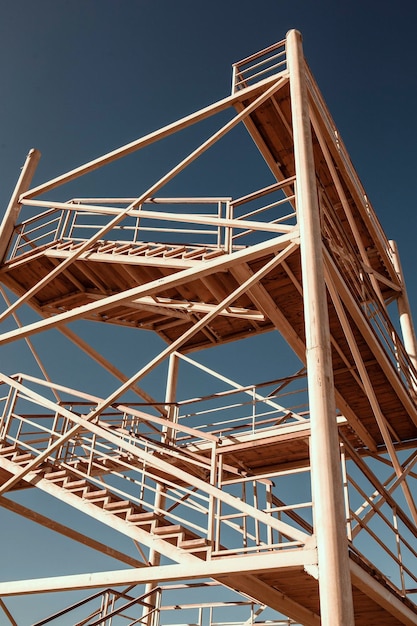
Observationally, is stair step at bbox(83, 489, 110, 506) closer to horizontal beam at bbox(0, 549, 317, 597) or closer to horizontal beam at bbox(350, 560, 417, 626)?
horizontal beam at bbox(0, 549, 317, 597)

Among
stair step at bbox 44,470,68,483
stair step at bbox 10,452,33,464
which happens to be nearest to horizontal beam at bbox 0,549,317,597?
stair step at bbox 44,470,68,483

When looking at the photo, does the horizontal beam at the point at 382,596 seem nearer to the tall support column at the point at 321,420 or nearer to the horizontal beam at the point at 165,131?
the tall support column at the point at 321,420

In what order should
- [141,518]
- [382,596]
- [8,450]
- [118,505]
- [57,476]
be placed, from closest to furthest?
[382,596], [141,518], [118,505], [57,476], [8,450]

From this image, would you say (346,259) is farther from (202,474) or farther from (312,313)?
(202,474)

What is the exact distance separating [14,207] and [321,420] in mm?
10392

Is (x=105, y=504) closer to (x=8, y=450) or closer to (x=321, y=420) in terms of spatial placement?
(x=8, y=450)

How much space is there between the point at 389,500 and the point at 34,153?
486 inches

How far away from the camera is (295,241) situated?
923 centimetres

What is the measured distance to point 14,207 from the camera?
14.8 metres

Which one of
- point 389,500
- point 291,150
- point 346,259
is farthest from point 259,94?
point 389,500

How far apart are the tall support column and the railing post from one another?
7.64m

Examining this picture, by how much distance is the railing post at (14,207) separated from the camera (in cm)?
1452

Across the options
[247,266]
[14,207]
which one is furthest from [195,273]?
[14,207]

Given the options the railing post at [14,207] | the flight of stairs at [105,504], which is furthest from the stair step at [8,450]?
the railing post at [14,207]
